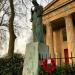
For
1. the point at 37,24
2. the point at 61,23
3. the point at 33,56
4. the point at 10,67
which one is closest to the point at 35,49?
the point at 33,56

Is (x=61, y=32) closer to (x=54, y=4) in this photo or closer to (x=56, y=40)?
(x=56, y=40)

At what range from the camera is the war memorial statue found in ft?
22.2

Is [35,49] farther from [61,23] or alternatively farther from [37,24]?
[61,23]

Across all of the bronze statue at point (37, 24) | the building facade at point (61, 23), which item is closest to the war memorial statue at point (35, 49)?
the bronze statue at point (37, 24)

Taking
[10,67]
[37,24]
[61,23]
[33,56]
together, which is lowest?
[10,67]

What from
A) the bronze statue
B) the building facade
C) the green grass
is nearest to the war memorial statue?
the bronze statue

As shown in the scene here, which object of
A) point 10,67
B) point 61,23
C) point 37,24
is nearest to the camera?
point 37,24

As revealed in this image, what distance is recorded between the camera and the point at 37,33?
7203 millimetres

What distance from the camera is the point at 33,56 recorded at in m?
6.88

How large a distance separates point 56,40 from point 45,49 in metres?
29.5

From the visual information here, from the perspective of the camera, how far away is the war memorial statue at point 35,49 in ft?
22.2

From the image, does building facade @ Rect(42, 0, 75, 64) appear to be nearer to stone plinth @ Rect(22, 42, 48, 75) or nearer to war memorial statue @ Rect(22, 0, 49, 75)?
war memorial statue @ Rect(22, 0, 49, 75)

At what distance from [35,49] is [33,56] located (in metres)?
0.23

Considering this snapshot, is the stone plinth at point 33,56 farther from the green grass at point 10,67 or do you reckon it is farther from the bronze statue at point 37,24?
the green grass at point 10,67
